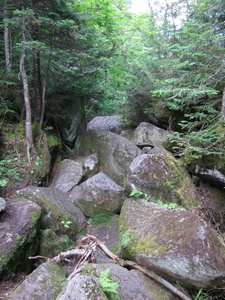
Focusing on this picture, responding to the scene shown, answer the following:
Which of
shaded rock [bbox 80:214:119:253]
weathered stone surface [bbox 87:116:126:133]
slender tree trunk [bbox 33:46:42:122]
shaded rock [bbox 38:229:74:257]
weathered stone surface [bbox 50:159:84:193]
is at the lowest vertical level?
shaded rock [bbox 80:214:119:253]

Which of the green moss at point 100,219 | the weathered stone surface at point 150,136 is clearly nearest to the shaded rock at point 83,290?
the green moss at point 100,219

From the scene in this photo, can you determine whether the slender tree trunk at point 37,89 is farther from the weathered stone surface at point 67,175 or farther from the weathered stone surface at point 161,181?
the weathered stone surface at point 161,181

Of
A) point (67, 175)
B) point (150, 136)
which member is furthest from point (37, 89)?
point (150, 136)

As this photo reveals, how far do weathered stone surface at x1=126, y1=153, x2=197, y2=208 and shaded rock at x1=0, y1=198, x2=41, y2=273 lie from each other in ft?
9.28

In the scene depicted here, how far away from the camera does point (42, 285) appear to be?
317cm

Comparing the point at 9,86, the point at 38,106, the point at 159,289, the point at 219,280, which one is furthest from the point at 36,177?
the point at 219,280

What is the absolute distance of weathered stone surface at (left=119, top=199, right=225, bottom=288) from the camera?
295 cm

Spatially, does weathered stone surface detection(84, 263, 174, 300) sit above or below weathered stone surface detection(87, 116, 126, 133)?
below

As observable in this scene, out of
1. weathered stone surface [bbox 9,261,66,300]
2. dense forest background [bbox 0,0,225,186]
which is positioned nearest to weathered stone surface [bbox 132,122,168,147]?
dense forest background [bbox 0,0,225,186]

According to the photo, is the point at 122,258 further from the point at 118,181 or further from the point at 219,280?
the point at 118,181

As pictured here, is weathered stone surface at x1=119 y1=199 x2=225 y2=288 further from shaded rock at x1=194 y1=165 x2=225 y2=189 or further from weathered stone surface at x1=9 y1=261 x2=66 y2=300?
shaded rock at x1=194 y1=165 x2=225 y2=189

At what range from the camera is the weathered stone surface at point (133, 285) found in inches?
115

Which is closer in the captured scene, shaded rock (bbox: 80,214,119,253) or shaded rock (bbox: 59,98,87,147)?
shaded rock (bbox: 80,214,119,253)

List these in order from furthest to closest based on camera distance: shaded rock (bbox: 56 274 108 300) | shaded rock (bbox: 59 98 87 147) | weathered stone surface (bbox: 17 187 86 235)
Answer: shaded rock (bbox: 59 98 87 147) < weathered stone surface (bbox: 17 187 86 235) < shaded rock (bbox: 56 274 108 300)
